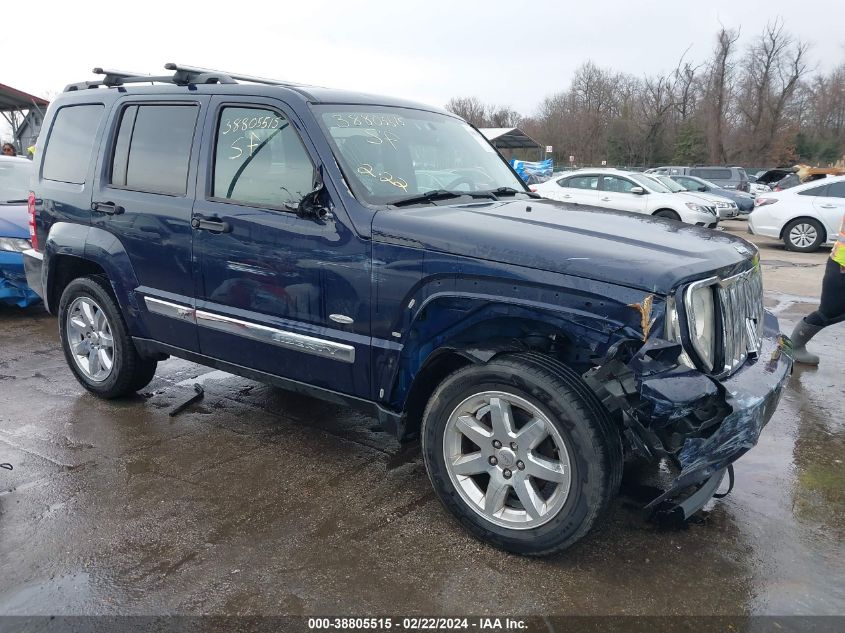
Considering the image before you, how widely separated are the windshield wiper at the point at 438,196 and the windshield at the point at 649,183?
12.7 m

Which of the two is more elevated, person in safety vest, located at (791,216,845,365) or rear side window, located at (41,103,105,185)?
rear side window, located at (41,103,105,185)

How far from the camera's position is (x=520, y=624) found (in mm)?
2492

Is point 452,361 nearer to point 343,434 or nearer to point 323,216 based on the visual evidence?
point 323,216

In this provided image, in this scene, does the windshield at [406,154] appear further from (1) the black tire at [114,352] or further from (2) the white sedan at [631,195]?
(2) the white sedan at [631,195]

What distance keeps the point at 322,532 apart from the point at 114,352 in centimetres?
235

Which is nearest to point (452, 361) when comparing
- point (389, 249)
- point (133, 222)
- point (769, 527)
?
point (389, 249)

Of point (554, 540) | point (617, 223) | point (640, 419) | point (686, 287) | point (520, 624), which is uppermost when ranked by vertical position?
point (617, 223)

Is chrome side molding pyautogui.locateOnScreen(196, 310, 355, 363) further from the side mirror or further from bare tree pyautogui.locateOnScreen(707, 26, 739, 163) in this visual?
bare tree pyautogui.locateOnScreen(707, 26, 739, 163)

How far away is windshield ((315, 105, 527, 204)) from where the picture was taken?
3.36 m

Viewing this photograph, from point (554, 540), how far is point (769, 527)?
1.21 meters

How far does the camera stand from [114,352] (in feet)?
14.9

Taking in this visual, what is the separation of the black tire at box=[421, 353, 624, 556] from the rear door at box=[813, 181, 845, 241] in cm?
1255

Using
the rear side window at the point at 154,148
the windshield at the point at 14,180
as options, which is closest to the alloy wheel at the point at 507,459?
the rear side window at the point at 154,148

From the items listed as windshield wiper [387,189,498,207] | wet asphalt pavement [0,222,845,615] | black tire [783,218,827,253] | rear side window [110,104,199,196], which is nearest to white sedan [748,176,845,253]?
black tire [783,218,827,253]
